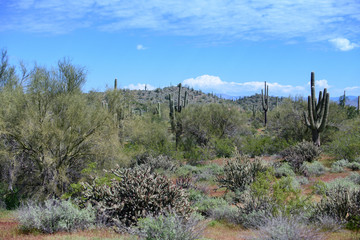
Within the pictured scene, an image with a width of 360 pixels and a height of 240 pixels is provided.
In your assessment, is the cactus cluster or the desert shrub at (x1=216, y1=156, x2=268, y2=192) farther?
the desert shrub at (x1=216, y1=156, x2=268, y2=192)

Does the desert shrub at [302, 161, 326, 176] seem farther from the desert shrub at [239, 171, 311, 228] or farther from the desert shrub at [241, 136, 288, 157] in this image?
the desert shrub at [239, 171, 311, 228]

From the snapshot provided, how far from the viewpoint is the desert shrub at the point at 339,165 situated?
50.9ft

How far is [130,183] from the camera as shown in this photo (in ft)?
25.1

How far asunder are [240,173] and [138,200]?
5.38 metres

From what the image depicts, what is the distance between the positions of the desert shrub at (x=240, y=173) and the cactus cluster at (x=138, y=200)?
14.2 ft

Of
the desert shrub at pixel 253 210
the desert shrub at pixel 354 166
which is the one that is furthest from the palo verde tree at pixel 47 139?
the desert shrub at pixel 354 166

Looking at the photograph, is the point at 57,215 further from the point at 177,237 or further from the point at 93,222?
the point at 177,237

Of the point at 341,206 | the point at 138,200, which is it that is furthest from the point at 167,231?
the point at 341,206

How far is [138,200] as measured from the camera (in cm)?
742

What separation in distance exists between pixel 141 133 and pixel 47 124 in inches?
357

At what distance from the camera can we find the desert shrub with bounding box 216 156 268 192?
11.8m

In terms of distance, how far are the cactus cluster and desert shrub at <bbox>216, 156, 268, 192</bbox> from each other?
433cm

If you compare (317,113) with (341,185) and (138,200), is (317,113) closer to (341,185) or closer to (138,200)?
(341,185)

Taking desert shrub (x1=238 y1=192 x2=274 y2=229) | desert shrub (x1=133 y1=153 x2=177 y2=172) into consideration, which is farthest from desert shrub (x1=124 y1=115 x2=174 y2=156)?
desert shrub (x1=238 y1=192 x2=274 y2=229)
